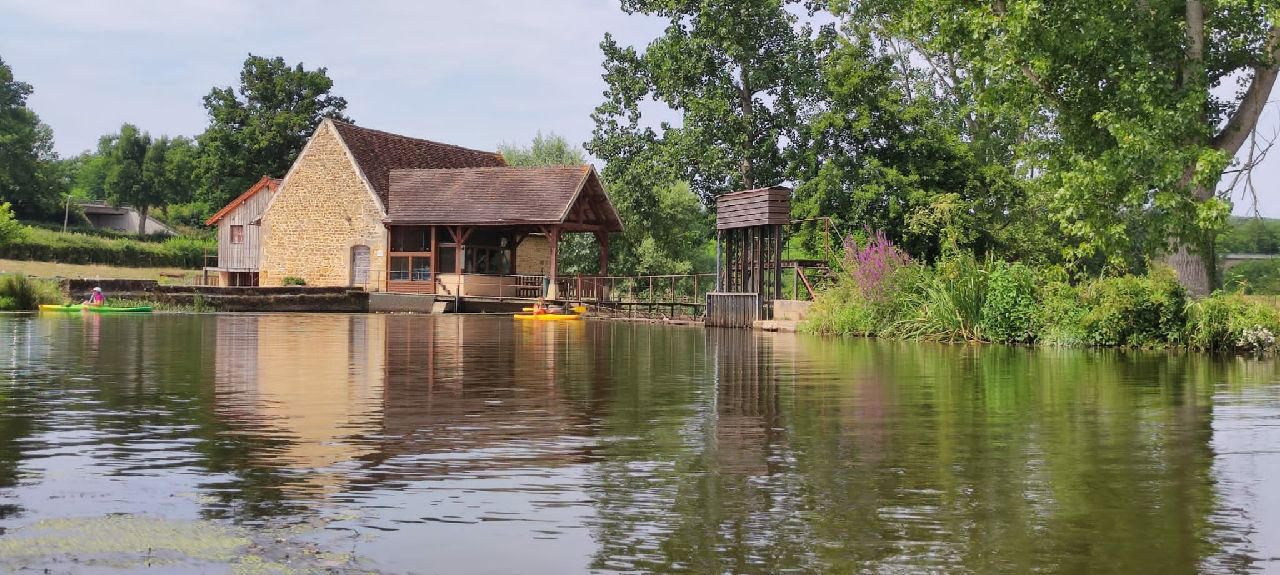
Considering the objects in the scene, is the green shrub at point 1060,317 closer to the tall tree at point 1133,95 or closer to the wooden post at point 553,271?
the tall tree at point 1133,95

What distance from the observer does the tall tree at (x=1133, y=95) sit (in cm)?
2391

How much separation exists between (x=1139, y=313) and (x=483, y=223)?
32.0 m

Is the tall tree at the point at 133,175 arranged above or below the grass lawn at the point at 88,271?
above

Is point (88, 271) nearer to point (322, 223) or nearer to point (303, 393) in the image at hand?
point (322, 223)

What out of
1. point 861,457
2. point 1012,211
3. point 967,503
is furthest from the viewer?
point 1012,211

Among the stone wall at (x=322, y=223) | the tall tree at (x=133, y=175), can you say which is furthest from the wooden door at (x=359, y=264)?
the tall tree at (x=133, y=175)

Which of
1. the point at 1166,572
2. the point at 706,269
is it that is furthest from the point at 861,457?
the point at 706,269

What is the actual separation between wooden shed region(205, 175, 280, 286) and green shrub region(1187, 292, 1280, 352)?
46.8 m

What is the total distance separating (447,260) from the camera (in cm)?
5338

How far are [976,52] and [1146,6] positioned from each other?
147 inches

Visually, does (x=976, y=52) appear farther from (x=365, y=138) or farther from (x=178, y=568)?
(x=365, y=138)

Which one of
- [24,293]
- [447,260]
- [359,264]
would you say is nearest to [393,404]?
[24,293]

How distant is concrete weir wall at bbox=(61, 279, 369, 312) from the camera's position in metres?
47.3

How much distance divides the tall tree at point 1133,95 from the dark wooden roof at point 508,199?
975 inches
